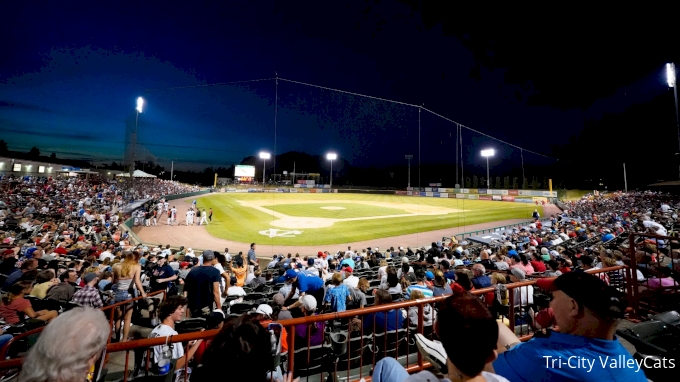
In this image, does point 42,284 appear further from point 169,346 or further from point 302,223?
point 302,223

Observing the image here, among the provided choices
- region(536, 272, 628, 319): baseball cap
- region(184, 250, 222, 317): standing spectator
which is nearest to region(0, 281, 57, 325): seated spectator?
region(184, 250, 222, 317): standing spectator

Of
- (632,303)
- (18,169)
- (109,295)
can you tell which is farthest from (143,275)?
(18,169)

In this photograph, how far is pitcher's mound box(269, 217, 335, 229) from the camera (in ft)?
84.6

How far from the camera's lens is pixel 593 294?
1.92 metres

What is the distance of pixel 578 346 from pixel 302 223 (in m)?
25.9

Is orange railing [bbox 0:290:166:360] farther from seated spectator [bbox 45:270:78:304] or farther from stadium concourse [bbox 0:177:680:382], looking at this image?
seated spectator [bbox 45:270:78:304]

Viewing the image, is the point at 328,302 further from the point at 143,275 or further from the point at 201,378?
the point at 143,275

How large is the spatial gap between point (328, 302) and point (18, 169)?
250 feet

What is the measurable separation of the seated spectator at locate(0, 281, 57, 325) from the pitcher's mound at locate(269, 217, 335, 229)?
65.4ft

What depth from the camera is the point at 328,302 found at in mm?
5863

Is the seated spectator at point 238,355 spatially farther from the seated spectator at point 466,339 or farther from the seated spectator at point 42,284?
the seated spectator at point 42,284

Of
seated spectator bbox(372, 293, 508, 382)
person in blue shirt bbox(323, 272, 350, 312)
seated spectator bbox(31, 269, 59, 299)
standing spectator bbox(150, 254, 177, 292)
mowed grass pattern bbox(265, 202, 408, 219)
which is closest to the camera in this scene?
seated spectator bbox(372, 293, 508, 382)

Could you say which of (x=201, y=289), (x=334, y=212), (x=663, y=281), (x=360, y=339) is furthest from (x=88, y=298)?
(x=334, y=212)

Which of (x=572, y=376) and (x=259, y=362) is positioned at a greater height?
(x=259, y=362)
